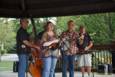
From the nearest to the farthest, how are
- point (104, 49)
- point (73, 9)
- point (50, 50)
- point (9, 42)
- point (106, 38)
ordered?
point (50, 50) < point (73, 9) < point (104, 49) < point (106, 38) < point (9, 42)

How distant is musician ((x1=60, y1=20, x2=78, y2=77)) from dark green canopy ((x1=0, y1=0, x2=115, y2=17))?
839 mm

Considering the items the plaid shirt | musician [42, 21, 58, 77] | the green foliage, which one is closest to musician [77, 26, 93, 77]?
the plaid shirt

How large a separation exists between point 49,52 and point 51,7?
7.85 feet

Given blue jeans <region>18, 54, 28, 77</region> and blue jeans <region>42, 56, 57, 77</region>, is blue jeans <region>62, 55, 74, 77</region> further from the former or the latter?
blue jeans <region>18, 54, 28, 77</region>

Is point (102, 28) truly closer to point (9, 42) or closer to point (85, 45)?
point (9, 42)

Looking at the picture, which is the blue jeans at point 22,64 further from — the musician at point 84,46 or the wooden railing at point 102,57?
the wooden railing at point 102,57

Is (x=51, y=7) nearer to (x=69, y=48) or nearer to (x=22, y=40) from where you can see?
(x=69, y=48)

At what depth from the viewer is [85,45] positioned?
11.2 m

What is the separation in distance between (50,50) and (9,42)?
26.1 metres

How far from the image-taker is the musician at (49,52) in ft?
31.7

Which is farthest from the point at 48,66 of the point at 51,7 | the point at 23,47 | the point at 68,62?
the point at 51,7

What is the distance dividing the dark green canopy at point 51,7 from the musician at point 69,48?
2.75 feet

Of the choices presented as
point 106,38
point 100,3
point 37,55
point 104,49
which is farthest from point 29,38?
point 106,38

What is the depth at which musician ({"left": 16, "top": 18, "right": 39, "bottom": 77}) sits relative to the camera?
32.6 ft
